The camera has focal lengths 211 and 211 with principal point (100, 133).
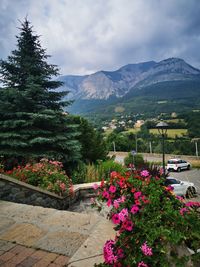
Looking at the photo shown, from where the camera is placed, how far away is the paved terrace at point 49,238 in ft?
6.39

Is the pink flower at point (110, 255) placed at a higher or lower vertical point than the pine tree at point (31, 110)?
lower

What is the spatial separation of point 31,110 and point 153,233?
22.5ft

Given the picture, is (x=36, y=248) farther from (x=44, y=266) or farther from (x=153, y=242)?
(x=153, y=242)

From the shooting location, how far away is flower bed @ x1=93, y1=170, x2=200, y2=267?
139 cm

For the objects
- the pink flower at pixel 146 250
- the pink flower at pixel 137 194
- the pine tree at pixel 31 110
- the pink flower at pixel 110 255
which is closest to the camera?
the pink flower at pixel 146 250

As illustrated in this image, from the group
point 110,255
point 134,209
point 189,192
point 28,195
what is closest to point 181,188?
point 189,192

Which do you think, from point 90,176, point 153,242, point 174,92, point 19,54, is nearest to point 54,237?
point 153,242

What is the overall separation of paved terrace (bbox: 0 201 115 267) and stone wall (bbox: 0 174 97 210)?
2.41 feet

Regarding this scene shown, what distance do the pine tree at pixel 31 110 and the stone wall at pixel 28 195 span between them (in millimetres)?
2500

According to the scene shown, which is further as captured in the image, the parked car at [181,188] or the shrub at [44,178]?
the parked car at [181,188]

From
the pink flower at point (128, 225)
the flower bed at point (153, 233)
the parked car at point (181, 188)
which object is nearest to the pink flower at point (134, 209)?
the flower bed at point (153, 233)

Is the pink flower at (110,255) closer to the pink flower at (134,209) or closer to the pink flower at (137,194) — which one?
the pink flower at (134,209)

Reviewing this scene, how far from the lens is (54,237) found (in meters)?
2.43

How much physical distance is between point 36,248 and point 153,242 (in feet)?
4.49
